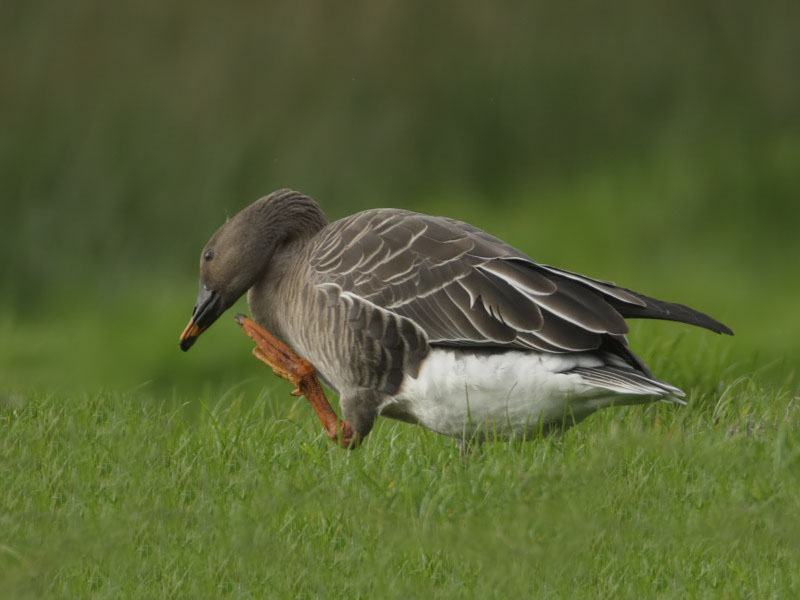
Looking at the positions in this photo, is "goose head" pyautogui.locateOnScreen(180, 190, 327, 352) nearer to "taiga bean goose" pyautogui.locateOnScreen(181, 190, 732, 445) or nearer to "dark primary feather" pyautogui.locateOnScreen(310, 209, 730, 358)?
"taiga bean goose" pyautogui.locateOnScreen(181, 190, 732, 445)

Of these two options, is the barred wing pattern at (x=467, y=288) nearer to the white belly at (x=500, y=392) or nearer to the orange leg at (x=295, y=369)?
the white belly at (x=500, y=392)

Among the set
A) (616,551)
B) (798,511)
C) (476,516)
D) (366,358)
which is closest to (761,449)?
(798,511)

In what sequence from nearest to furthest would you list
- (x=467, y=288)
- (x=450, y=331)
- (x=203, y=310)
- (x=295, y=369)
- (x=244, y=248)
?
(x=450, y=331) < (x=467, y=288) < (x=295, y=369) < (x=244, y=248) < (x=203, y=310)

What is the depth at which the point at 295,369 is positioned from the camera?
695cm

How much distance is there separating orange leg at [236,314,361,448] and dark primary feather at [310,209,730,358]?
64cm

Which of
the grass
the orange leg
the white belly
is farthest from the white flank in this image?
the orange leg

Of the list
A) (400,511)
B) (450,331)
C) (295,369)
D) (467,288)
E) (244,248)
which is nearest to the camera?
(400,511)

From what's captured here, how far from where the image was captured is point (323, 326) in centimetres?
650

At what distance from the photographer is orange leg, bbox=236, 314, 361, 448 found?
22.2ft

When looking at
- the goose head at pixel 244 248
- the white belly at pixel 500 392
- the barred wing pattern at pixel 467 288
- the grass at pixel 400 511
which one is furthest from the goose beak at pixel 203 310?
the white belly at pixel 500 392

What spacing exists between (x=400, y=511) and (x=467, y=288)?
4.81 ft

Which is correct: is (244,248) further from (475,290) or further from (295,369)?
(475,290)

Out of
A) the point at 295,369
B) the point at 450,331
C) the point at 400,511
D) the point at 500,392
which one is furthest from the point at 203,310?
the point at 400,511

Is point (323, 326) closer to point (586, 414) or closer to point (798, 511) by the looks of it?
point (586, 414)
